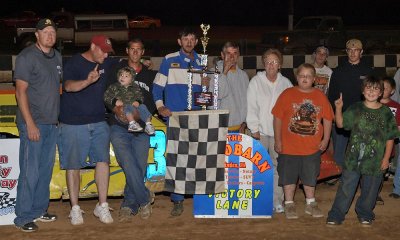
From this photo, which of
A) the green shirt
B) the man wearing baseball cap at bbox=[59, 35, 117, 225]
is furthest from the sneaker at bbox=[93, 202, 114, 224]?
the green shirt

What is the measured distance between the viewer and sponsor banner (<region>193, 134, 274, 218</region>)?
23.8 ft

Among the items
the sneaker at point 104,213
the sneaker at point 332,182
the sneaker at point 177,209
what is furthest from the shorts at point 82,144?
the sneaker at point 332,182

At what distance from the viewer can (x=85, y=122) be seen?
22.7 ft

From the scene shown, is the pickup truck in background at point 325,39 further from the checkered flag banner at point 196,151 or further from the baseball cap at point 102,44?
the baseball cap at point 102,44

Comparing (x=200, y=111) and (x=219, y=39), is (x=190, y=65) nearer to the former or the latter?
(x=200, y=111)

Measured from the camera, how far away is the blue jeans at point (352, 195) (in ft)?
23.1

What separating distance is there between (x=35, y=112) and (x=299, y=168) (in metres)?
2.72

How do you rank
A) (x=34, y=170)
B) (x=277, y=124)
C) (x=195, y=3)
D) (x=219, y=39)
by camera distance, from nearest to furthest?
(x=34, y=170) < (x=277, y=124) < (x=219, y=39) < (x=195, y=3)

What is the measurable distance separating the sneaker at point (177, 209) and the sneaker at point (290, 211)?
43.4 inches

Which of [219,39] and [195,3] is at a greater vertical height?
[195,3]

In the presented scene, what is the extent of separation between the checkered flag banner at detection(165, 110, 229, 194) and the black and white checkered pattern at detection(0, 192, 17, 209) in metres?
1.56

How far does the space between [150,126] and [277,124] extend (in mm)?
1309

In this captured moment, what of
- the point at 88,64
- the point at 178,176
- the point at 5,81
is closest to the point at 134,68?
the point at 88,64

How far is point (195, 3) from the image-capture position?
62.6 meters
